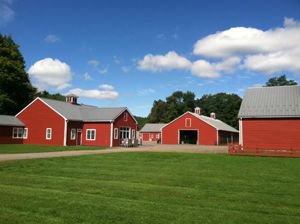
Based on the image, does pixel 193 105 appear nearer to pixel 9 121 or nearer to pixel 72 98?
pixel 72 98

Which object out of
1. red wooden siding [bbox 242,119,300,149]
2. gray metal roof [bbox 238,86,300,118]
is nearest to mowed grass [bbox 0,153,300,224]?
red wooden siding [bbox 242,119,300,149]

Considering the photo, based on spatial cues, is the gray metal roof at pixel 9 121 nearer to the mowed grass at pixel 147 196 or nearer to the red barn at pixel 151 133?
the mowed grass at pixel 147 196

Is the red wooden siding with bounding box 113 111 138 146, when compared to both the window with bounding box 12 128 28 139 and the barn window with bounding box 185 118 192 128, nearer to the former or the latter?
the barn window with bounding box 185 118 192 128

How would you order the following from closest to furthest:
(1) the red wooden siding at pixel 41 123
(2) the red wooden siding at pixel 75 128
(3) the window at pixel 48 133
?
(1) the red wooden siding at pixel 41 123
(2) the red wooden siding at pixel 75 128
(3) the window at pixel 48 133

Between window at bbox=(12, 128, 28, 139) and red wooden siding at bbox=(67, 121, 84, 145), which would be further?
window at bbox=(12, 128, 28, 139)

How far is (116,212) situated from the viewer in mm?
7129

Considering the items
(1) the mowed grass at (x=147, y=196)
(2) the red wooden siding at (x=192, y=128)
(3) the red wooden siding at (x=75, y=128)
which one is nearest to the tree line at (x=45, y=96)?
(3) the red wooden siding at (x=75, y=128)

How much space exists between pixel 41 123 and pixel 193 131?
2808 centimetres

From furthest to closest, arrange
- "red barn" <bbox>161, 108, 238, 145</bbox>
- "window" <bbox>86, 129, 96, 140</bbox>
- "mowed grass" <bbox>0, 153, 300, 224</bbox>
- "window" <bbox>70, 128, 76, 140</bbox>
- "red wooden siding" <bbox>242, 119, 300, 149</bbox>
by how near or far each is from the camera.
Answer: "red barn" <bbox>161, 108, 238, 145</bbox>
"window" <bbox>86, 129, 96, 140</bbox>
"window" <bbox>70, 128, 76, 140</bbox>
"red wooden siding" <bbox>242, 119, 300, 149</bbox>
"mowed grass" <bbox>0, 153, 300, 224</bbox>

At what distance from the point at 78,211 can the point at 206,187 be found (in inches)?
192

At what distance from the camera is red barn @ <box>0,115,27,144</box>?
127 feet

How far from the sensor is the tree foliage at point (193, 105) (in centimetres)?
9945

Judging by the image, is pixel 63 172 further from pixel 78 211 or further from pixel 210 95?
pixel 210 95

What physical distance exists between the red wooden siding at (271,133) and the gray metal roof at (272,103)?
61 centimetres
